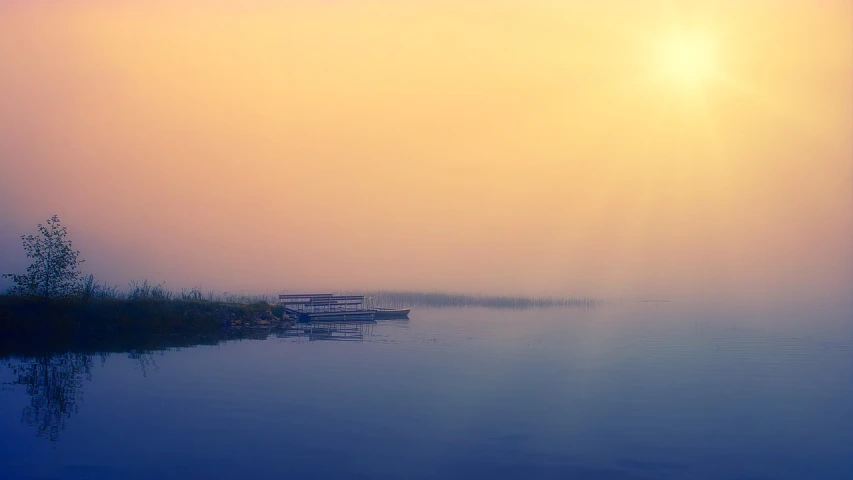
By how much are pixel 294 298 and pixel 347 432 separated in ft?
131

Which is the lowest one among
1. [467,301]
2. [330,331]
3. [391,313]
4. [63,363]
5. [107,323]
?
[63,363]

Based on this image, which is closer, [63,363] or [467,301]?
[63,363]

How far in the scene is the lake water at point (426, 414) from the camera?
40.9 ft

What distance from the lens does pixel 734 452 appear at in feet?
45.6

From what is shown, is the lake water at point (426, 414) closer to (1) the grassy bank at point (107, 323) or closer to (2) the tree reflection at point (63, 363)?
(2) the tree reflection at point (63, 363)

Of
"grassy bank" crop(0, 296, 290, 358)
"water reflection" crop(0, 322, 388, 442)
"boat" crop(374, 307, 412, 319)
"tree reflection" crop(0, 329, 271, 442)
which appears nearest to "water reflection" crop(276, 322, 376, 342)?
"water reflection" crop(0, 322, 388, 442)

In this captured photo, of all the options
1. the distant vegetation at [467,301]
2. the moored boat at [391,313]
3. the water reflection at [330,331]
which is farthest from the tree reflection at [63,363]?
the distant vegetation at [467,301]

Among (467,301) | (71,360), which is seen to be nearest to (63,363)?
(71,360)

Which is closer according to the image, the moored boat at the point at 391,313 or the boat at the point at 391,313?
the boat at the point at 391,313

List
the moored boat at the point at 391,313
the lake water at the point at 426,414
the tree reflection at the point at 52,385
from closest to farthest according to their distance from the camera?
the lake water at the point at 426,414 < the tree reflection at the point at 52,385 < the moored boat at the point at 391,313

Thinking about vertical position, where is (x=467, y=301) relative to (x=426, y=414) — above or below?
above

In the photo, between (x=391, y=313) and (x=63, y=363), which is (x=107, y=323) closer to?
(x=63, y=363)

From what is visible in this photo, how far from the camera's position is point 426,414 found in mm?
16703

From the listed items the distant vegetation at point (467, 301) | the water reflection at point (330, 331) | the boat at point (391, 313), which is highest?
the distant vegetation at point (467, 301)
